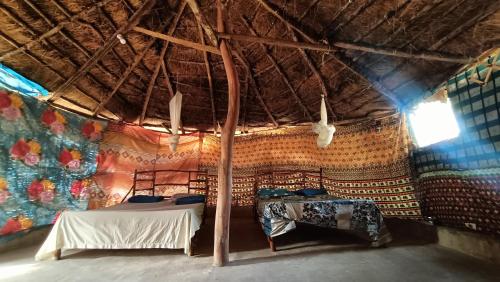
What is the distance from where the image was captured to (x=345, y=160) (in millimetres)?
4895

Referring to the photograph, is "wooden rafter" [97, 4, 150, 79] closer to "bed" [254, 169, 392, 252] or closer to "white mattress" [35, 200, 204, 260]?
"white mattress" [35, 200, 204, 260]

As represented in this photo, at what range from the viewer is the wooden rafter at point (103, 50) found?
3.15 meters

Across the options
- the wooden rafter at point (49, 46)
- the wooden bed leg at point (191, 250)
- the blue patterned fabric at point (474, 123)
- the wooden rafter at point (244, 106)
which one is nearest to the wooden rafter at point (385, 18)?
the blue patterned fabric at point (474, 123)

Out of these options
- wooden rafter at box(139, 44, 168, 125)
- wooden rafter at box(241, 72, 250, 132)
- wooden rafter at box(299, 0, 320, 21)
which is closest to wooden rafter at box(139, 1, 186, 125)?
wooden rafter at box(139, 44, 168, 125)

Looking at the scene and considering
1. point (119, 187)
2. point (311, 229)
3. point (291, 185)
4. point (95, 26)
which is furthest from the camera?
point (291, 185)

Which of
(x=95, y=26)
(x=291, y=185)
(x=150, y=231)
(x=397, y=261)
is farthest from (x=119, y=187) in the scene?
(x=397, y=261)

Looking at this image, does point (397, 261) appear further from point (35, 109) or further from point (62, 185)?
point (35, 109)

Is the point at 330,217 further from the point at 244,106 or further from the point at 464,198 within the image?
the point at 244,106

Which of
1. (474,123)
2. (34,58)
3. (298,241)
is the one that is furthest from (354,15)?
(34,58)

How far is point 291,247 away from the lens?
10.5ft

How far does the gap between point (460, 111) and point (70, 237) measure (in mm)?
4789

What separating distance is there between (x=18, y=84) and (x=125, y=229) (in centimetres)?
273

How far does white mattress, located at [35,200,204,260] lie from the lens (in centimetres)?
280

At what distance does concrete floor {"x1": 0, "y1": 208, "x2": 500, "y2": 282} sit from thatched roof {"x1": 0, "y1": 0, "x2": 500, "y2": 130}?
2363mm
